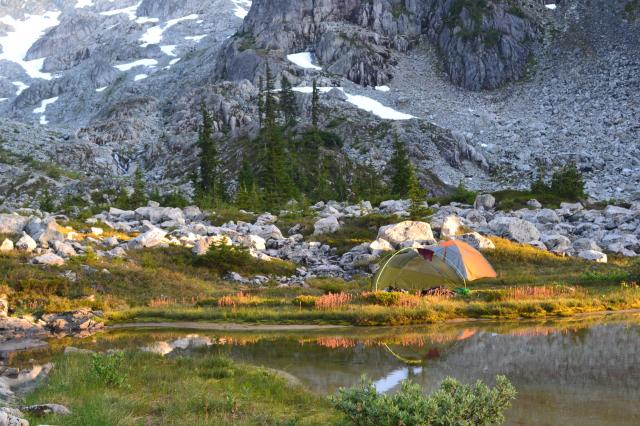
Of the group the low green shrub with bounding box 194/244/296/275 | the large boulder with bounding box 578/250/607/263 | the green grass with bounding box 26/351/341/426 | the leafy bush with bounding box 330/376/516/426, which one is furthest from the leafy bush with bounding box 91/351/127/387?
the large boulder with bounding box 578/250/607/263

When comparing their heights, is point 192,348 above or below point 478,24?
below

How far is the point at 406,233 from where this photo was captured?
36.2 metres

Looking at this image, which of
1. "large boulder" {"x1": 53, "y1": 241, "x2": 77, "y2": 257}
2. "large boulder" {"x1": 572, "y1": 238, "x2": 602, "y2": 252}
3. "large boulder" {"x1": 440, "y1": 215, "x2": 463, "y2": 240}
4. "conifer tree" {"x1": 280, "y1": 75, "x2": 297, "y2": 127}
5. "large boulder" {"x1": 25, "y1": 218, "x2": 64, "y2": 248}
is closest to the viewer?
"large boulder" {"x1": 53, "y1": 241, "x2": 77, "y2": 257}

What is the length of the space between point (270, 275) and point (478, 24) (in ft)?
437

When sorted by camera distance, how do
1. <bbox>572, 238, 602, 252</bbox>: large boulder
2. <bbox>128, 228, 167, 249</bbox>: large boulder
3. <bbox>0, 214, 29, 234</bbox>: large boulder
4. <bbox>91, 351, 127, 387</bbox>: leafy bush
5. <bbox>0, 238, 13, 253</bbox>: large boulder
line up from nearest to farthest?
<bbox>91, 351, 127, 387</bbox>: leafy bush
<bbox>0, 238, 13, 253</bbox>: large boulder
<bbox>0, 214, 29, 234</bbox>: large boulder
<bbox>128, 228, 167, 249</bbox>: large boulder
<bbox>572, 238, 602, 252</bbox>: large boulder

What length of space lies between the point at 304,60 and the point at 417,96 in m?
38.2

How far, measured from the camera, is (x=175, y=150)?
109500mm

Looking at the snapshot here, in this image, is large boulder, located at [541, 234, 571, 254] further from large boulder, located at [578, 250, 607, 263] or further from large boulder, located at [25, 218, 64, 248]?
large boulder, located at [25, 218, 64, 248]

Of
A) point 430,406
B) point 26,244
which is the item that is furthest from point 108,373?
point 26,244

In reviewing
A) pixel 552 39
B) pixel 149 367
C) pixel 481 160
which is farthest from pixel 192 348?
pixel 552 39

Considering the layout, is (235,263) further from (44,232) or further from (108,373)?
(108,373)

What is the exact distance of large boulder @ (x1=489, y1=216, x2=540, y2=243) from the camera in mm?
38469

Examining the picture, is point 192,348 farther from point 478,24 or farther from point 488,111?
point 478,24

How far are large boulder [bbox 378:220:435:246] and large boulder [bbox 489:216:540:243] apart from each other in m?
6.40
